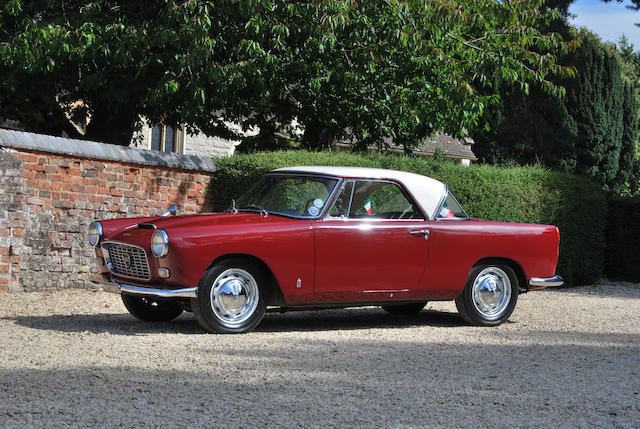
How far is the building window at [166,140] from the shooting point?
79.9 ft

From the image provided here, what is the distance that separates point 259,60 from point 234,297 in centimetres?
601

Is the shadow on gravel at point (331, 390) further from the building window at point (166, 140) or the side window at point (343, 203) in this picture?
the building window at point (166, 140)

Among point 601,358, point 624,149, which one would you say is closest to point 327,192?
point 601,358

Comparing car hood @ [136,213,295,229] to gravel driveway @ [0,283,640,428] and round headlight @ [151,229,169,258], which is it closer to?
round headlight @ [151,229,169,258]

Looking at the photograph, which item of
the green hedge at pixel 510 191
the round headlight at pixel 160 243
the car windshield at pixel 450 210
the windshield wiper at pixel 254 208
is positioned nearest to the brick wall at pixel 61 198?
the green hedge at pixel 510 191

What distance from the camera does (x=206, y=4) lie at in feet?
38.4

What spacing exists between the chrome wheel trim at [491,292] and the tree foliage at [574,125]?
1682 centimetres

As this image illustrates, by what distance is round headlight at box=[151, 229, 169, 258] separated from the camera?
701cm

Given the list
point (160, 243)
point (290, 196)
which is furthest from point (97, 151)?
point (160, 243)

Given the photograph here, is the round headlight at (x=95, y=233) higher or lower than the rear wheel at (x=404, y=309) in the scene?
higher

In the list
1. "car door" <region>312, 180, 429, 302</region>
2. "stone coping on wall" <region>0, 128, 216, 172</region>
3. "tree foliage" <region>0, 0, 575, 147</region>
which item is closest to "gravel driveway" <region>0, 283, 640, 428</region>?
"car door" <region>312, 180, 429, 302</region>

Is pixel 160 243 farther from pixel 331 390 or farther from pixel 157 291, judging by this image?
pixel 331 390

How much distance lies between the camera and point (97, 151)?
36.4 ft

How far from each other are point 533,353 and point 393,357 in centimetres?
139
